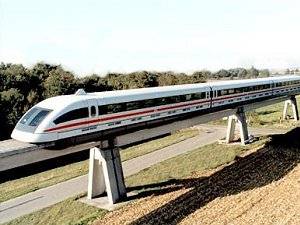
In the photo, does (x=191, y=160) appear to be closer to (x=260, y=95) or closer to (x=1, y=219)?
(x=260, y=95)

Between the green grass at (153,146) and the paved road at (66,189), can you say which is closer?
the paved road at (66,189)

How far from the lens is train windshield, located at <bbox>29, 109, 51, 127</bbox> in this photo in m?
23.2

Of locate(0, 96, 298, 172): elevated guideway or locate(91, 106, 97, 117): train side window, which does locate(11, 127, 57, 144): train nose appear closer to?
locate(0, 96, 298, 172): elevated guideway

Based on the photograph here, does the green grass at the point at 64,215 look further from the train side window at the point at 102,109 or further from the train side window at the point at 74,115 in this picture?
the train side window at the point at 74,115

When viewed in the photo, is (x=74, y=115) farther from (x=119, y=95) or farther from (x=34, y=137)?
(x=119, y=95)

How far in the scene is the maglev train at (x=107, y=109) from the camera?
23.3 meters

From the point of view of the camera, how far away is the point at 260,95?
5134 cm

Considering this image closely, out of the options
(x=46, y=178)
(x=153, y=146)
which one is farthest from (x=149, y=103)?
(x=153, y=146)

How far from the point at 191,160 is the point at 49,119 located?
2064 cm

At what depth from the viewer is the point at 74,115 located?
24.5 m

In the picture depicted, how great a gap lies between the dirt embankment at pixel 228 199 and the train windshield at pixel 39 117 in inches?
304

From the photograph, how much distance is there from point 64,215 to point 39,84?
5400 cm

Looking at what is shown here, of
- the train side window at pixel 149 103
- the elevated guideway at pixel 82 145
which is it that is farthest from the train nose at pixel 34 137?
the train side window at pixel 149 103

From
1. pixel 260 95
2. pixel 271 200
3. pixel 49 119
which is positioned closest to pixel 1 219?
pixel 49 119
